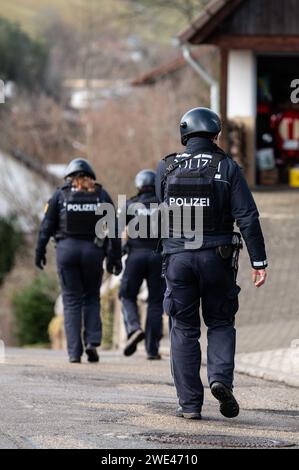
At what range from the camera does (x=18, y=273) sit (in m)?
39.1

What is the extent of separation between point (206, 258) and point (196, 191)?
1.41 feet

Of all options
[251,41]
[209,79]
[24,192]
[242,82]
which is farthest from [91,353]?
[24,192]

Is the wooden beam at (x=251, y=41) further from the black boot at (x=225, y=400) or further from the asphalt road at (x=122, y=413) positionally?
the black boot at (x=225, y=400)

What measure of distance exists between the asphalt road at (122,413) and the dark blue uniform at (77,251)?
3.80 ft

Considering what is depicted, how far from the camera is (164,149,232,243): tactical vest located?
7.98 m

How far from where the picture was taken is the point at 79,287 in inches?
480

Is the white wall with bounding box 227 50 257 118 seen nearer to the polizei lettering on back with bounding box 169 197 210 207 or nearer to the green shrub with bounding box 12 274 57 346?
the green shrub with bounding box 12 274 57 346

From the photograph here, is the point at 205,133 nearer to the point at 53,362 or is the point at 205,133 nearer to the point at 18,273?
the point at 53,362

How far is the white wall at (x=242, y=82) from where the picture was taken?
931 inches

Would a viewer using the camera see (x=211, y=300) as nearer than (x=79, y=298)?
Yes

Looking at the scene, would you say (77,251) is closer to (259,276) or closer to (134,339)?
(134,339)

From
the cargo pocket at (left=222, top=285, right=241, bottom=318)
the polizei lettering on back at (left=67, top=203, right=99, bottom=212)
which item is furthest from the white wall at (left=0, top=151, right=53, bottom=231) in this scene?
the cargo pocket at (left=222, top=285, right=241, bottom=318)
